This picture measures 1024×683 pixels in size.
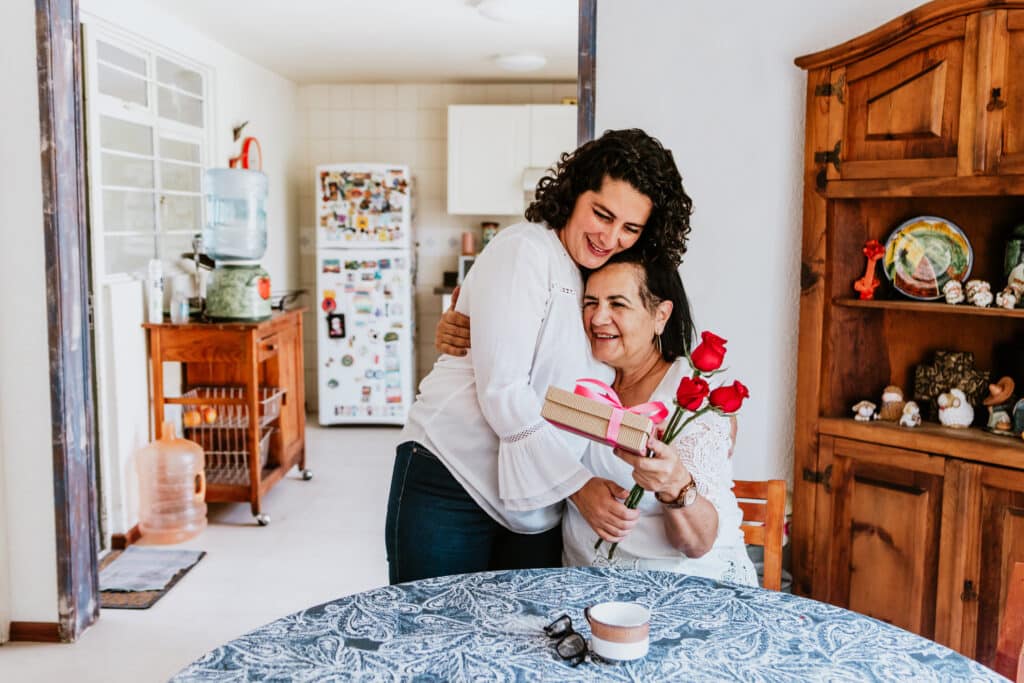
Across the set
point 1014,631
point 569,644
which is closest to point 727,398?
point 569,644

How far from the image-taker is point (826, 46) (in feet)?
8.30

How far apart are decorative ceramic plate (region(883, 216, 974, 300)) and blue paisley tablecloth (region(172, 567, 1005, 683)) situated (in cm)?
125

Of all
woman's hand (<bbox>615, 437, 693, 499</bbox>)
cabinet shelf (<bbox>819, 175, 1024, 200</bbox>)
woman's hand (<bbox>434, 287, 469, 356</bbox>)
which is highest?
cabinet shelf (<bbox>819, 175, 1024, 200</bbox>)

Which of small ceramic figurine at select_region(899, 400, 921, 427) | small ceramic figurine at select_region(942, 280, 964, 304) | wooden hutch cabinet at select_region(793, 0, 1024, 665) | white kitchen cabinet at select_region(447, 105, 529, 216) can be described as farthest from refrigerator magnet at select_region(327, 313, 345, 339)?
small ceramic figurine at select_region(942, 280, 964, 304)

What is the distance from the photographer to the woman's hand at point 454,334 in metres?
1.91

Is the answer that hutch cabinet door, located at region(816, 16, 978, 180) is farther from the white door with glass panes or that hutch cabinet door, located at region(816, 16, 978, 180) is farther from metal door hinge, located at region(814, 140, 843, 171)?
the white door with glass panes

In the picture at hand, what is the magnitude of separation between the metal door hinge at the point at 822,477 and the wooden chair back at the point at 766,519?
66 cm

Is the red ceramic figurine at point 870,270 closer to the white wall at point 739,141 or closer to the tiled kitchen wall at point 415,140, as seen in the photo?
the white wall at point 739,141

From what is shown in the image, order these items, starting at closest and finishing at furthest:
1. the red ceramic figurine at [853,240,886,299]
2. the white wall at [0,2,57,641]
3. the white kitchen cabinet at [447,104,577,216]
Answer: the red ceramic figurine at [853,240,886,299], the white wall at [0,2,57,641], the white kitchen cabinet at [447,104,577,216]

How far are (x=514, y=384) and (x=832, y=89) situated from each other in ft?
4.47

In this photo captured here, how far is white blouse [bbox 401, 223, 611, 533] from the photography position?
172 centimetres

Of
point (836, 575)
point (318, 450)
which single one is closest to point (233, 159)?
point (318, 450)

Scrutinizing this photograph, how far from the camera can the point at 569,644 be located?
4.41 ft

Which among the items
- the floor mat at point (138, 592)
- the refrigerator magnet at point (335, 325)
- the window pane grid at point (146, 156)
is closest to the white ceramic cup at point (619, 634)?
the floor mat at point (138, 592)
